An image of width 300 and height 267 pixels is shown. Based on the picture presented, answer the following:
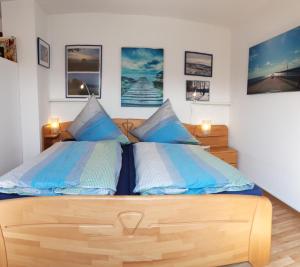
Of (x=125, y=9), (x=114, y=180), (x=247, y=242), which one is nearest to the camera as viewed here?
(x=247, y=242)

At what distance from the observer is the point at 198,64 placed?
Result: 3.41m

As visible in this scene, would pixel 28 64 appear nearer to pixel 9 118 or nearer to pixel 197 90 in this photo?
pixel 9 118

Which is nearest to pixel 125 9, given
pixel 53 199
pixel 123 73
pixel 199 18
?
pixel 123 73

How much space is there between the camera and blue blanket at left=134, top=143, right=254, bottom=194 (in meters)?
1.39

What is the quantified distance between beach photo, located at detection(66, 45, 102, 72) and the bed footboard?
2.32 metres

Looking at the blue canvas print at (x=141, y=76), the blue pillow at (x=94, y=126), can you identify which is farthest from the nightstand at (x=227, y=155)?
the blue pillow at (x=94, y=126)

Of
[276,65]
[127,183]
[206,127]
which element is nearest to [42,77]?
[127,183]

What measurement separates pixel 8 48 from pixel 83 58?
85cm

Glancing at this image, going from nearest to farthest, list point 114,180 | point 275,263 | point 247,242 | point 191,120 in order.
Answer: point 247,242 < point 114,180 < point 275,263 < point 191,120

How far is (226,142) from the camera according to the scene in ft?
12.1

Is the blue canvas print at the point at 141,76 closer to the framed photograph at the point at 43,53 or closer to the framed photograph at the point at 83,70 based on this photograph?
the framed photograph at the point at 83,70

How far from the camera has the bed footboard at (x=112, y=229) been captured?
1218 millimetres

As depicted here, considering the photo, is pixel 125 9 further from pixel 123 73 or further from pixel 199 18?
pixel 199 18

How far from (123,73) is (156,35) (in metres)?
0.67
